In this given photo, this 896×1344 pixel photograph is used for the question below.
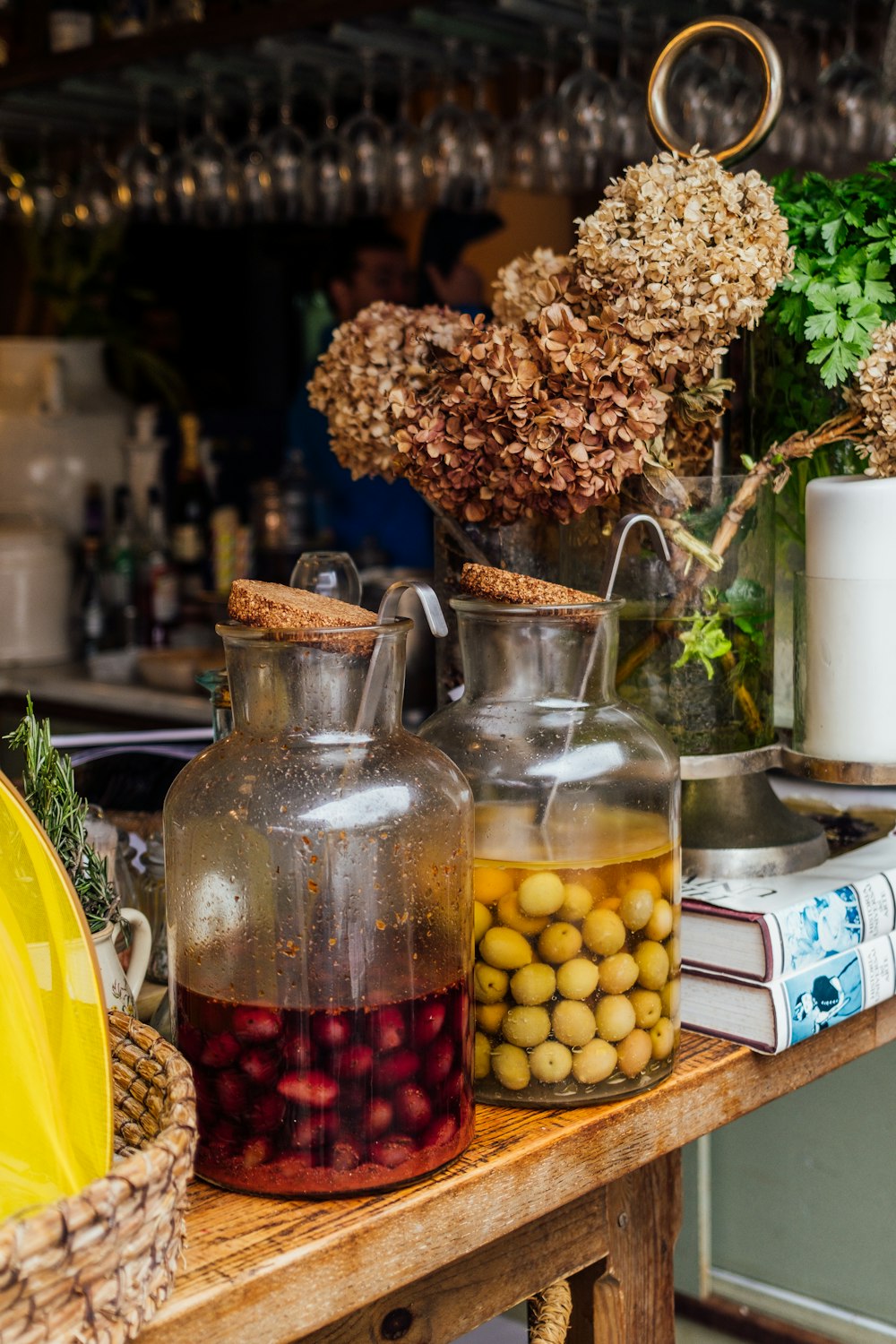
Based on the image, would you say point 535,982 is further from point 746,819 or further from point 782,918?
point 746,819

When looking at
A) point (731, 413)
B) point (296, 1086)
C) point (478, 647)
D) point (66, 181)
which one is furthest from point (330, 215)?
point (296, 1086)

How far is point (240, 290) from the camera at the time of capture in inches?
149

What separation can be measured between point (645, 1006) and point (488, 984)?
89 mm

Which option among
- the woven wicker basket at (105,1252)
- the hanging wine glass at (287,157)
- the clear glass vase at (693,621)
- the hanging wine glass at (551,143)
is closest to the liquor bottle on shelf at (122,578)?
the hanging wine glass at (287,157)

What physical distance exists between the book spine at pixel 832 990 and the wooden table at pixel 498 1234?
0.03 metres

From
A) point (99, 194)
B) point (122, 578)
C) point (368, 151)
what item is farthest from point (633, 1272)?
point (122, 578)

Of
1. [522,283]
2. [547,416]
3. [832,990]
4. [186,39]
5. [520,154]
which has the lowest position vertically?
[832,990]

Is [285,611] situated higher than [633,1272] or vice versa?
[285,611]

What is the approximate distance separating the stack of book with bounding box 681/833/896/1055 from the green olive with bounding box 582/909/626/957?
0.18m

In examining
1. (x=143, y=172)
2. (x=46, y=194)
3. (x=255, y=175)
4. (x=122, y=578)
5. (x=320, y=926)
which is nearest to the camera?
→ (x=320, y=926)

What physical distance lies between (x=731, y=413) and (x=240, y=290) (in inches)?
112

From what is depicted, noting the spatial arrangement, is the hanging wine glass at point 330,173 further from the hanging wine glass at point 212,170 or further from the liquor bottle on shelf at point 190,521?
the liquor bottle on shelf at point 190,521

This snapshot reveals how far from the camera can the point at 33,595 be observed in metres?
3.41

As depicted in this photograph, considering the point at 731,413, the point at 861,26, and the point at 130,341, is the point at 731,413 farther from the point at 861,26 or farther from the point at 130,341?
the point at 130,341
